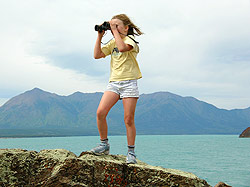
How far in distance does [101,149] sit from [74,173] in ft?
4.12

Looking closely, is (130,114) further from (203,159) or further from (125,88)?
(203,159)

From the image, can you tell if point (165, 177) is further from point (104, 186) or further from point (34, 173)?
point (34, 173)

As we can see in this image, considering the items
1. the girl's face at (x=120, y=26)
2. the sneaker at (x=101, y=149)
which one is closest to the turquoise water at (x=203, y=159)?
the sneaker at (x=101, y=149)

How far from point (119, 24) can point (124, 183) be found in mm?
3171

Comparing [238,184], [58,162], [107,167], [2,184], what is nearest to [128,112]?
→ [107,167]

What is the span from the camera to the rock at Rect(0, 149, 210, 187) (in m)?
5.19

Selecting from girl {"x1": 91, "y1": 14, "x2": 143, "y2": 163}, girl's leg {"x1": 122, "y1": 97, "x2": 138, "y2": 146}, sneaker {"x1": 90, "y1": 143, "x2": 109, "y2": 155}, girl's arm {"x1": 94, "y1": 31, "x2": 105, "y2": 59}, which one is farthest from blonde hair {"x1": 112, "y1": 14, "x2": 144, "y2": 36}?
sneaker {"x1": 90, "y1": 143, "x2": 109, "y2": 155}

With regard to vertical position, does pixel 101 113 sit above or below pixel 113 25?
below

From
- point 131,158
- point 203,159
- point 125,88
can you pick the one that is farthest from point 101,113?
point 203,159

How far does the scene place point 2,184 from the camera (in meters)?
5.27

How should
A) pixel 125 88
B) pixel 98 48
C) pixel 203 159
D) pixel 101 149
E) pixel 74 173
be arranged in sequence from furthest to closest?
pixel 203 159
pixel 98 48
pixel 101 149
pixel 125 88
pixel 74 173

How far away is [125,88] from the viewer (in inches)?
244

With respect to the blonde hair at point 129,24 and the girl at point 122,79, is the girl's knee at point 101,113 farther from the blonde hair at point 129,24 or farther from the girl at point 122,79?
the blonde hair at point 129,24

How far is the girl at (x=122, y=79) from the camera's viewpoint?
6152 mm
